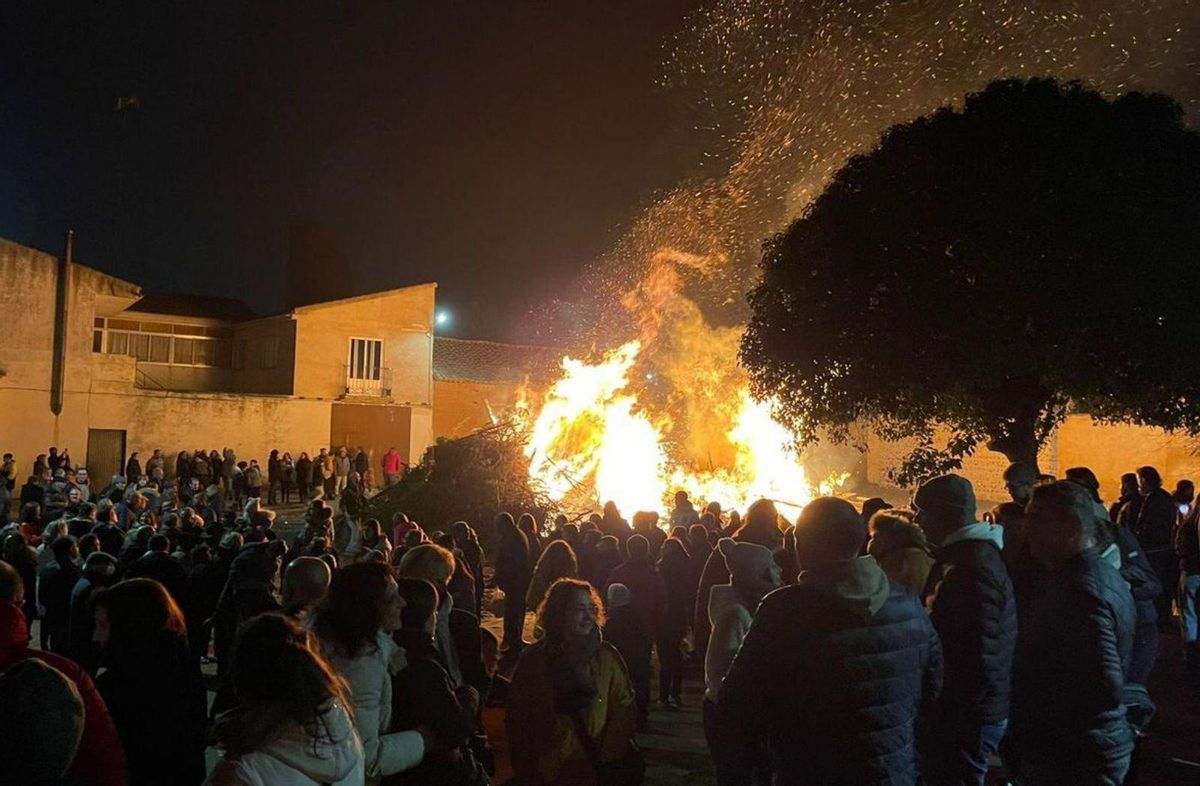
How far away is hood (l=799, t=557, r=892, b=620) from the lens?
3.20 meters

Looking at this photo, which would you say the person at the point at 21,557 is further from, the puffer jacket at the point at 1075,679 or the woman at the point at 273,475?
the woman at the point at 273,475

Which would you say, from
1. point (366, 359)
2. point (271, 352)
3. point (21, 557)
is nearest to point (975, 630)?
point (21, 557)

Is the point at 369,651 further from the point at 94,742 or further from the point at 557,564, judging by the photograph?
the point at 557,564

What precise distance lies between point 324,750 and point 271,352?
35.0 m

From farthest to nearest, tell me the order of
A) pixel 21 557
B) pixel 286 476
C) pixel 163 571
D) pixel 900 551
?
pixel 286 476
pixel 21 557
pixel 163 571
pixel 900 551

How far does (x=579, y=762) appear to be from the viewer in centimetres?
399

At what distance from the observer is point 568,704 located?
3.99m

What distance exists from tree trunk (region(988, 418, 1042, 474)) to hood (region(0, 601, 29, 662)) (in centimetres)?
1081

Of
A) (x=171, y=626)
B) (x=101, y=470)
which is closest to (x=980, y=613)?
(x=171, y=626)

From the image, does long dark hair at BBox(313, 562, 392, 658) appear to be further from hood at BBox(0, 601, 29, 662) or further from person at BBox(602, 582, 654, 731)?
person at BBox(602, 582, 654, 731)

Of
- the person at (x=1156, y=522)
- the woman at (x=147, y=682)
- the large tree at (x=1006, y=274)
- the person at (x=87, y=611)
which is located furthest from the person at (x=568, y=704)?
the person at (x=1156, y=522)

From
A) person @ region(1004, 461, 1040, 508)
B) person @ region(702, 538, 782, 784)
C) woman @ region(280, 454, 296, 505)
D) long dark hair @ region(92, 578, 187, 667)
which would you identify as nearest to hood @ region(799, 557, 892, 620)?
person @ region(702, 538, 782, 784)

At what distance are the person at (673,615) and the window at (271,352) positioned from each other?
28.9 m

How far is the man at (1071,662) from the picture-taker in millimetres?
3625
